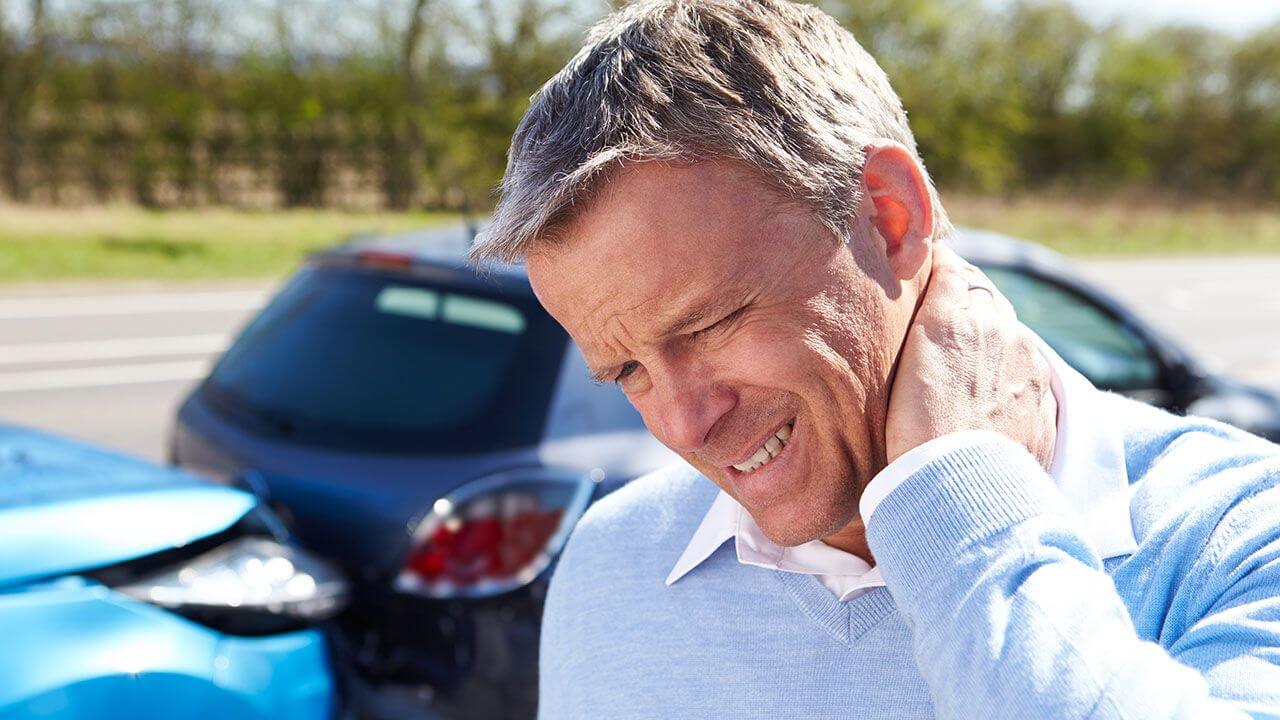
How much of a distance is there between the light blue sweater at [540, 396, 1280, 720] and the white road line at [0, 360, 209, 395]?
8.26 m

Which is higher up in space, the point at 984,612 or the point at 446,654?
the point at 984,612

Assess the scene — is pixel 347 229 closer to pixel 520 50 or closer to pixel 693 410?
pixel 520 50

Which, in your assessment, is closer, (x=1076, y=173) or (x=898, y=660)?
(x=898, y=660)

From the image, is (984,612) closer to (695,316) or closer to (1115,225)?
(695,316)

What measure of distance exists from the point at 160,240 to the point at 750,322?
17.1 metres

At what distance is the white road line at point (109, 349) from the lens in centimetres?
984

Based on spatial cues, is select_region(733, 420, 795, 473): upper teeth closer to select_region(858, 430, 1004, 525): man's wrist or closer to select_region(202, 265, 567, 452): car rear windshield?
select_region(858, 430, 1004, 525): man's wrist

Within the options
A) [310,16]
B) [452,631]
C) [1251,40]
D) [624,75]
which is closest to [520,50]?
[310,16]

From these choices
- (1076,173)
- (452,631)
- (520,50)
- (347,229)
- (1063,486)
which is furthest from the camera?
(1076,173)

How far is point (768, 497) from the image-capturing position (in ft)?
4.31

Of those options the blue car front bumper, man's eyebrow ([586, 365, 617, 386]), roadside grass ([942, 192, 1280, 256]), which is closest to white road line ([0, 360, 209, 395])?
the blue car front bumper

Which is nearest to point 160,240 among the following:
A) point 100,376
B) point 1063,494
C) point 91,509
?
point 100,376

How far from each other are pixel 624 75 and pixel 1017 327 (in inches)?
20.0

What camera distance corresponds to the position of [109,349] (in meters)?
10.3
